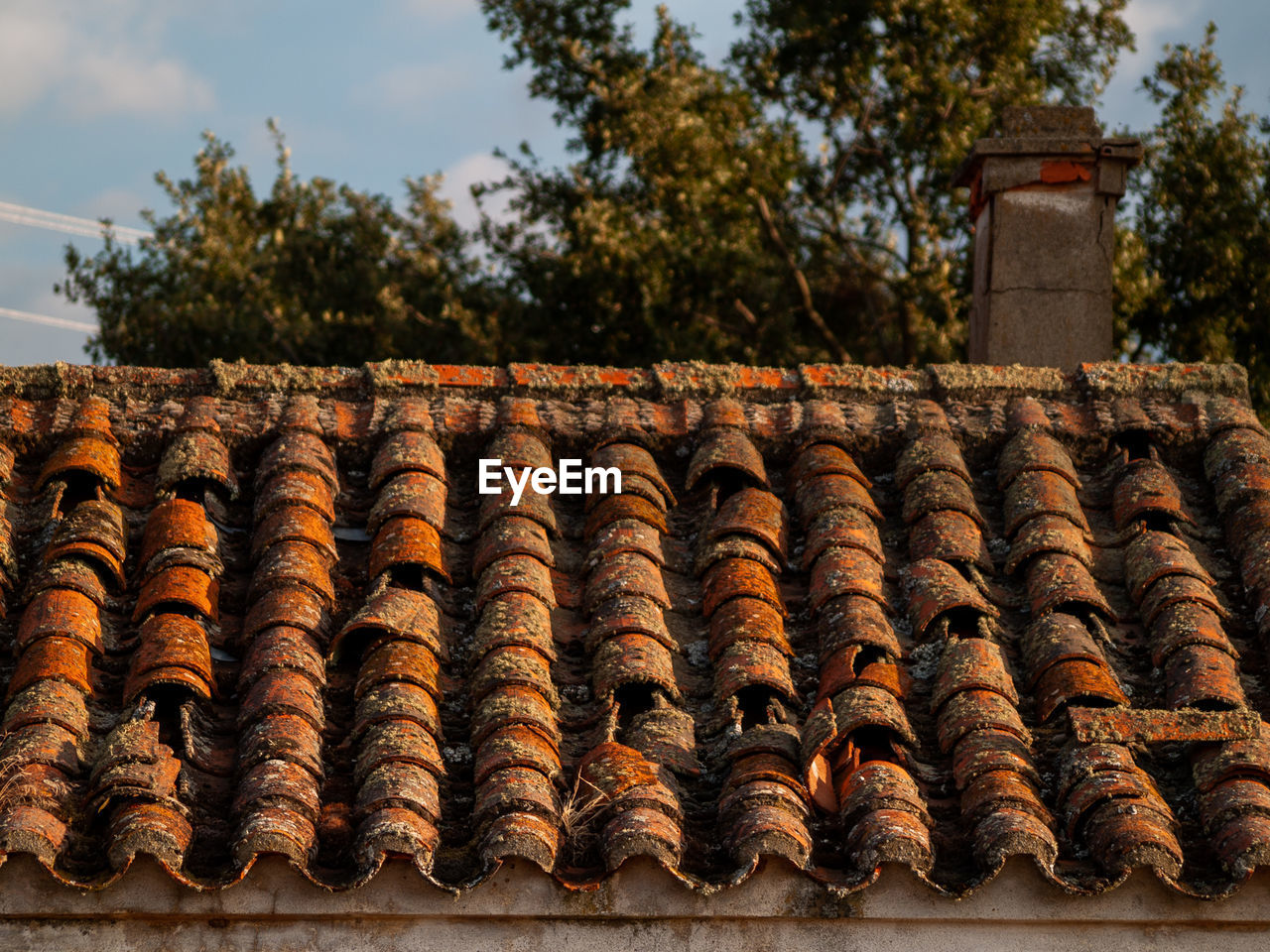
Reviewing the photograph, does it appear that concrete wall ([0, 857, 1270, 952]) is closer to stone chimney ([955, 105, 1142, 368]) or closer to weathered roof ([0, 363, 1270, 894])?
weathered roof ([0, 363, 1270, 894])

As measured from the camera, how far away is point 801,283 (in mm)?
15484

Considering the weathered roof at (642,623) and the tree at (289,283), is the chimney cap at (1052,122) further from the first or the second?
the tree at (289,283)

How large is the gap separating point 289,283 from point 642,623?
13.2m

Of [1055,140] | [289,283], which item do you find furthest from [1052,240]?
[289,283]

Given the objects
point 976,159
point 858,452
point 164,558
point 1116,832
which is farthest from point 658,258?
point 1116,832

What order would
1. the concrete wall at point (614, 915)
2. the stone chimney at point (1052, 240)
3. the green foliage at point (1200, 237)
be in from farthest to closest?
the green foliage at point (1200, 237) < the stone chimney at point (1052, 240) < the concrete wall at point (614, 915)

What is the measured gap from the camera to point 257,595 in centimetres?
446

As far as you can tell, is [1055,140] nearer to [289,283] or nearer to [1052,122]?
[1052,122]

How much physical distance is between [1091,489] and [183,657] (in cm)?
334

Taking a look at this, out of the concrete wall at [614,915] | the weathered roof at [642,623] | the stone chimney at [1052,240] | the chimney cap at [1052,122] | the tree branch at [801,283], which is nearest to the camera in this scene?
the concrete wall at [614,915]

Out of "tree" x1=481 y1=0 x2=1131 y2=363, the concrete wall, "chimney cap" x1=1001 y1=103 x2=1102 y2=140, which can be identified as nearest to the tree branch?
"tree" x1=481 y1=0 x2=1131 y2=363

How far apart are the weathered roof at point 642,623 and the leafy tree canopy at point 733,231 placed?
319 inches

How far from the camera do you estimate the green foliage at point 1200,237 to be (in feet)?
42.0

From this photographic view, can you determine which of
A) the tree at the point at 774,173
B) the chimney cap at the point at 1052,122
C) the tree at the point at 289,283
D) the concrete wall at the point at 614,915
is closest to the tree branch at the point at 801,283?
the tree at the point at 774,173
